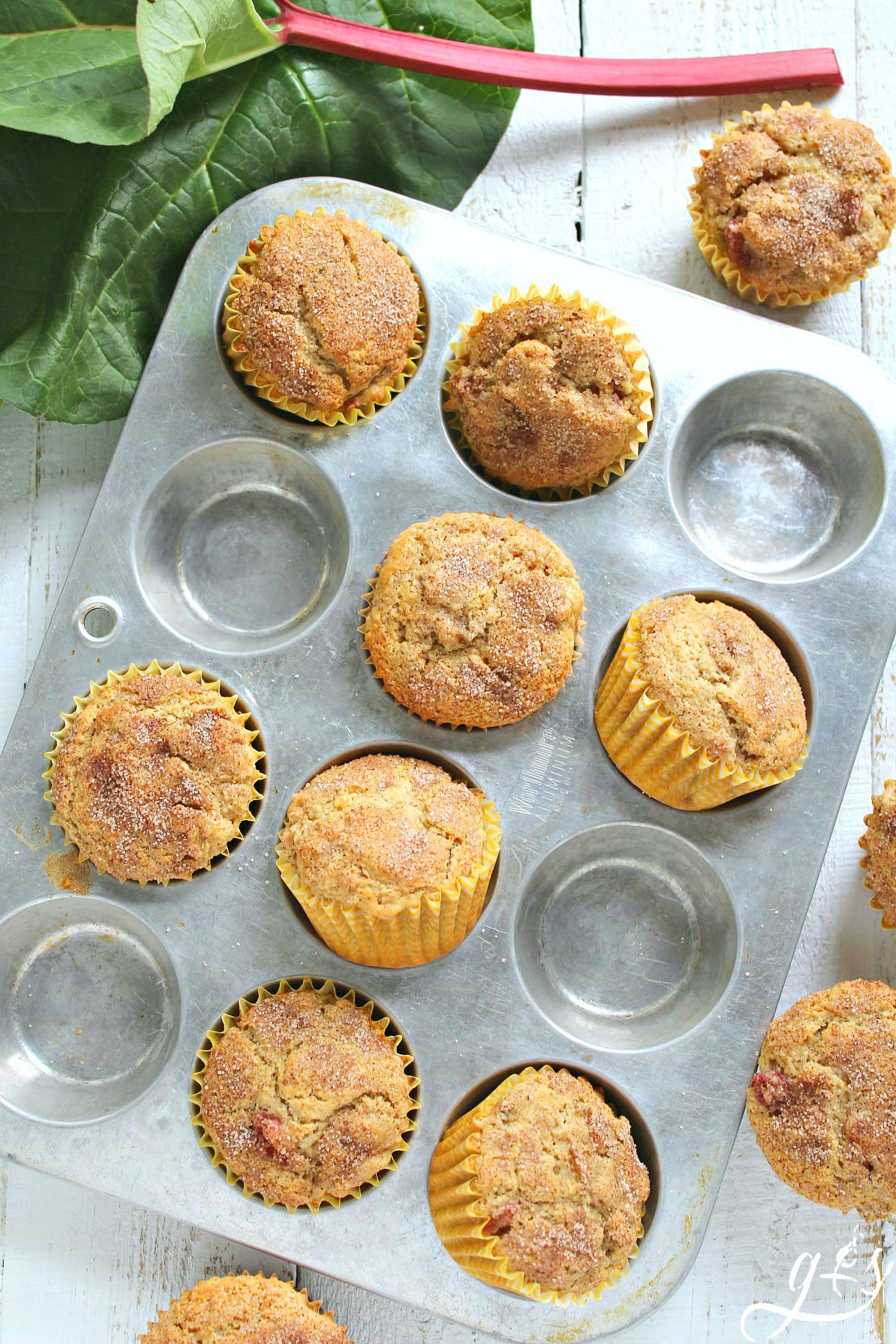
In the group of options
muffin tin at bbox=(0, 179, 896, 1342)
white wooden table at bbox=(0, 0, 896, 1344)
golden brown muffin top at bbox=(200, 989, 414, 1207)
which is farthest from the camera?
white wooden table at bbox=(0, 0, 896, 1344)

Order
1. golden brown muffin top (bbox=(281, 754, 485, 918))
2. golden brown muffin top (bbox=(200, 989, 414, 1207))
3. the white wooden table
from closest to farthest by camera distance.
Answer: golden brown muffin top (bbox=(281, 754, 485, 918)) < golden brown muffin top (bbox=(200, 989, 414, 1207)) < the white wooden table

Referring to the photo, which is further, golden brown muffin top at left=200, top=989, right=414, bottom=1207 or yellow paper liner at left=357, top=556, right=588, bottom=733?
yellow paper liner at left=357, top=556, right=588, bottom=733

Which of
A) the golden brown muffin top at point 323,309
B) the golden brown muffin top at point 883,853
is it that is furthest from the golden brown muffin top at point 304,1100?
the golden brown muffin top at point 323,309

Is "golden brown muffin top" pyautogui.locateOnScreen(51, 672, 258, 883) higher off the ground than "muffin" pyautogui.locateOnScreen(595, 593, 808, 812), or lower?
lower

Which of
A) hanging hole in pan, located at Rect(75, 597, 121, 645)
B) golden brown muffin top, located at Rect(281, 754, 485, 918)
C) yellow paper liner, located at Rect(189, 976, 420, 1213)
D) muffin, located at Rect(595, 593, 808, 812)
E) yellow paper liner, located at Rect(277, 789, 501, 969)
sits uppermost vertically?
muffin, located at Rect(595, 593, 808, 812)

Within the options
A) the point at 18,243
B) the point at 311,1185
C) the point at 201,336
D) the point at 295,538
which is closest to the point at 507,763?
the point at 295,538

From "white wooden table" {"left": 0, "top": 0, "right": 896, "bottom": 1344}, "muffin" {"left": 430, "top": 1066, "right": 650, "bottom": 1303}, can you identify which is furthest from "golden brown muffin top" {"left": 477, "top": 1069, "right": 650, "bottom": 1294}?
"white wooden table" {"left": 0, "top": 0, "right": 896, "bottom": 1344}

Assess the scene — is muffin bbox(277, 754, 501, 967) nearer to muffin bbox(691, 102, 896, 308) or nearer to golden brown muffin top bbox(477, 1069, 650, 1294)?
golden brown muffin top bbox(477, 1069, 650, 1294)
